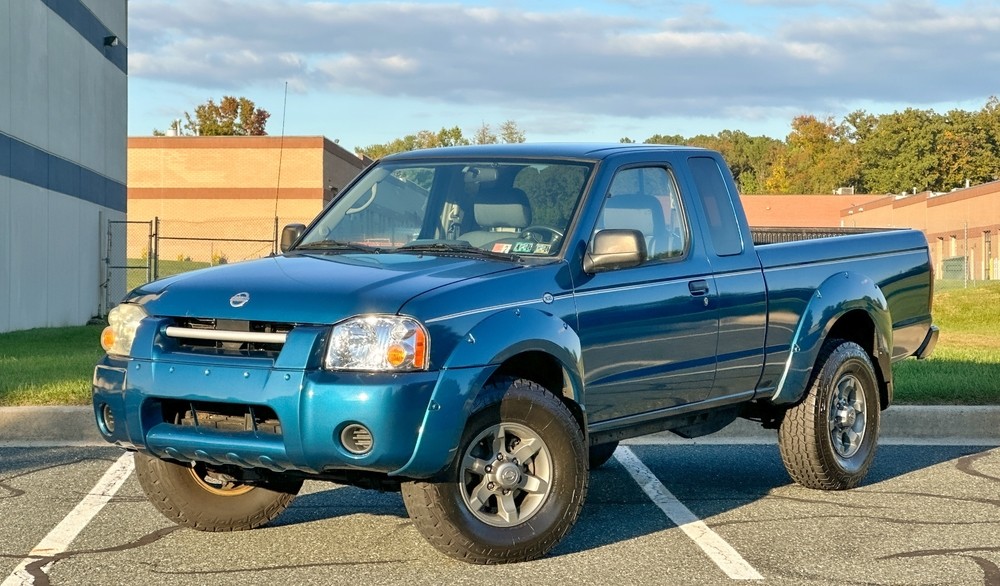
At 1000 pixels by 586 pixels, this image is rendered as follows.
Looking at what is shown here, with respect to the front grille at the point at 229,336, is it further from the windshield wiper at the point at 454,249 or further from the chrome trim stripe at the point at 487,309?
the windshield wiper at the point at 454,249

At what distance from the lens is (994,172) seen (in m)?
102

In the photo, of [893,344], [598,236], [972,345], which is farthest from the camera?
[972,345]

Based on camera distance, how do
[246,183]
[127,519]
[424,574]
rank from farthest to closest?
[246,183] → [127,519] → [424,574]

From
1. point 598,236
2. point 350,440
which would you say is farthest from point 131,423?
point 598,236

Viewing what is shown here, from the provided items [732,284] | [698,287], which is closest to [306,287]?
[698,287]

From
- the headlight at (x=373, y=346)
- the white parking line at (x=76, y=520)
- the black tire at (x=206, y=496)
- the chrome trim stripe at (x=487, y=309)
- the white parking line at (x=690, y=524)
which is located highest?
the chrome trim stripe at (x=487, y=309)

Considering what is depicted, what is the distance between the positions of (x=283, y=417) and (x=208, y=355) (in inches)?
19.7

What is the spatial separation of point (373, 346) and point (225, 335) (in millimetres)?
681

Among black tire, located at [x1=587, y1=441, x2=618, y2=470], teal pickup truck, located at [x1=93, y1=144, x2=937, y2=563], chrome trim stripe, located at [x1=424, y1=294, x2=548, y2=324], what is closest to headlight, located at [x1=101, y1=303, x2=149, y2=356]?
teal pickup truck, located at [x1=93, y1=144, x2=937, y2=563]

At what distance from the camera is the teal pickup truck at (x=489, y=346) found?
5.46 m

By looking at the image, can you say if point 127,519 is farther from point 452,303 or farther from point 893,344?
point 893,344

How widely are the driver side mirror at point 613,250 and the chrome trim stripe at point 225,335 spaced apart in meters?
1.62

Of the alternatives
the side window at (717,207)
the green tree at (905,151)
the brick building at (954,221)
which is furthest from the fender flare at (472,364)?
the green tree at (905,151)

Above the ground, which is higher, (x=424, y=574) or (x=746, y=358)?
(x=746, y=358)
